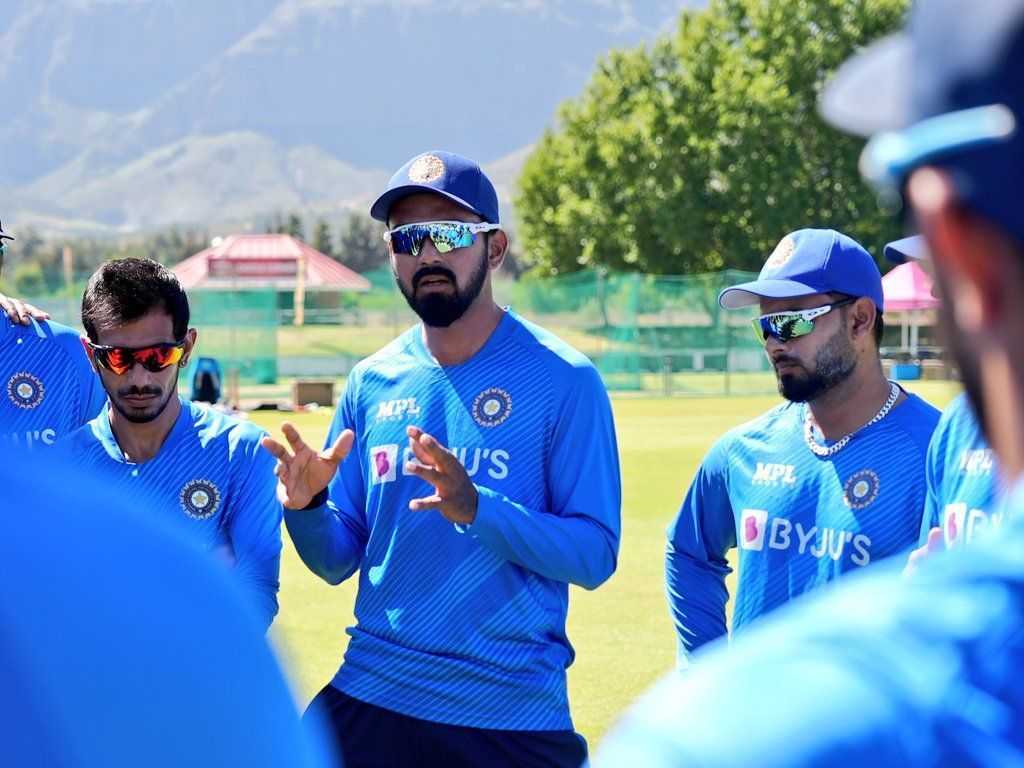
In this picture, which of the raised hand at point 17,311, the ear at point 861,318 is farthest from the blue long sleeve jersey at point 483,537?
the raised hand at point 17,311

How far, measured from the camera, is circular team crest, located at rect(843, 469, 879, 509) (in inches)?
177

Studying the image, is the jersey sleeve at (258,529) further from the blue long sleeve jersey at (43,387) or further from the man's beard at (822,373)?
the man's beard at (822,373)

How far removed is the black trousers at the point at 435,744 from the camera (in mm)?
4516

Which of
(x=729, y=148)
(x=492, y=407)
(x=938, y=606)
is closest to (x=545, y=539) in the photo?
(x=492, y=407)

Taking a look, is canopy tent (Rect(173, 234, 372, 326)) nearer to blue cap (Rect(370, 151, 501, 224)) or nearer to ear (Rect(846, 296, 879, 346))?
blue cap (Rect(370, 151, 501, 224))

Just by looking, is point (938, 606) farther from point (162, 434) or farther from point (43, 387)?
point (43, 387)

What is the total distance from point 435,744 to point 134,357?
1647 mm

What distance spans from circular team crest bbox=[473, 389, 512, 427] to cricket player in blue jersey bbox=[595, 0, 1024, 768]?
3.53 m

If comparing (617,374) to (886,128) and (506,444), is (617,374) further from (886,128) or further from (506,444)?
(886,128)

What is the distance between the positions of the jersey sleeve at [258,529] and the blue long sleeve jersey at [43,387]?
1160mm

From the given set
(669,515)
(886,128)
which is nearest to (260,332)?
(669,515)

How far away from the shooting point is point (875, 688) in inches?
41.2

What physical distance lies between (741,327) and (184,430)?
34459 millimetres

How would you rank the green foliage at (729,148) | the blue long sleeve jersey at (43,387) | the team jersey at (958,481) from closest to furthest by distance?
the team jersey at (958,481), the blue long sleeve jersey at (43,387), the green foliage at (729,148)
